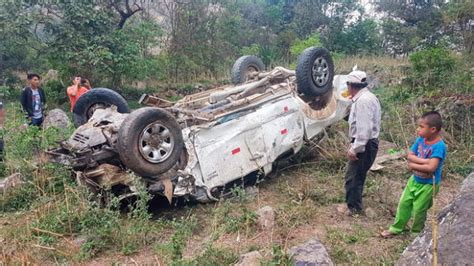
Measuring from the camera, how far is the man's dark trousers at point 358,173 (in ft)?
15.0

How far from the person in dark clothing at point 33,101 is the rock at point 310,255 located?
5.42m

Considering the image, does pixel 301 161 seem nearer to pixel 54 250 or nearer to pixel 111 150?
pixel 111 150

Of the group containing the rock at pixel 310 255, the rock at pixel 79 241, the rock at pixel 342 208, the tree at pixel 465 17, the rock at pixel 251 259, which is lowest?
the rock at pixel 342 208

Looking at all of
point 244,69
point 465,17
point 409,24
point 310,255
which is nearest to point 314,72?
point 244,69

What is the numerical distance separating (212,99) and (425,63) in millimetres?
5052

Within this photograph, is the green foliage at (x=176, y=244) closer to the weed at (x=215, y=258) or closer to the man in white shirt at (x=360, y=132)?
the weed at (x=215, y=258)

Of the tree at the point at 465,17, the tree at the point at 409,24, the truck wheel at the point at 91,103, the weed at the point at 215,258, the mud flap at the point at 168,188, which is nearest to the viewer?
the weed at the point at 215,258

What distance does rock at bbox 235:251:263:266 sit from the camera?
130 inches

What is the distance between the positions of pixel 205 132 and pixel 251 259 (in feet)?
6.76

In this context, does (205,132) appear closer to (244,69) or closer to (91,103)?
(91,103)

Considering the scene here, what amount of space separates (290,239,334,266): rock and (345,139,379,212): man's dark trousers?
1.45m

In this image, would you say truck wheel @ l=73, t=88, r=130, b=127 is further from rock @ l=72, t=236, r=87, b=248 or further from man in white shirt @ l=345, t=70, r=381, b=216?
man in white shirt @ l=345, t=70, r=381, b=216

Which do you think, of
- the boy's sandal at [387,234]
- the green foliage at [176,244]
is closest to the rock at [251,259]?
the green foliage at [176,244]

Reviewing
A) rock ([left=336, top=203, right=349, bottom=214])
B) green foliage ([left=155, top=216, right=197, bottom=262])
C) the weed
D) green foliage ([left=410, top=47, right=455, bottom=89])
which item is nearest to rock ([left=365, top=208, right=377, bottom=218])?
rock ([left=336, top=203, right=349, bottom=214])
